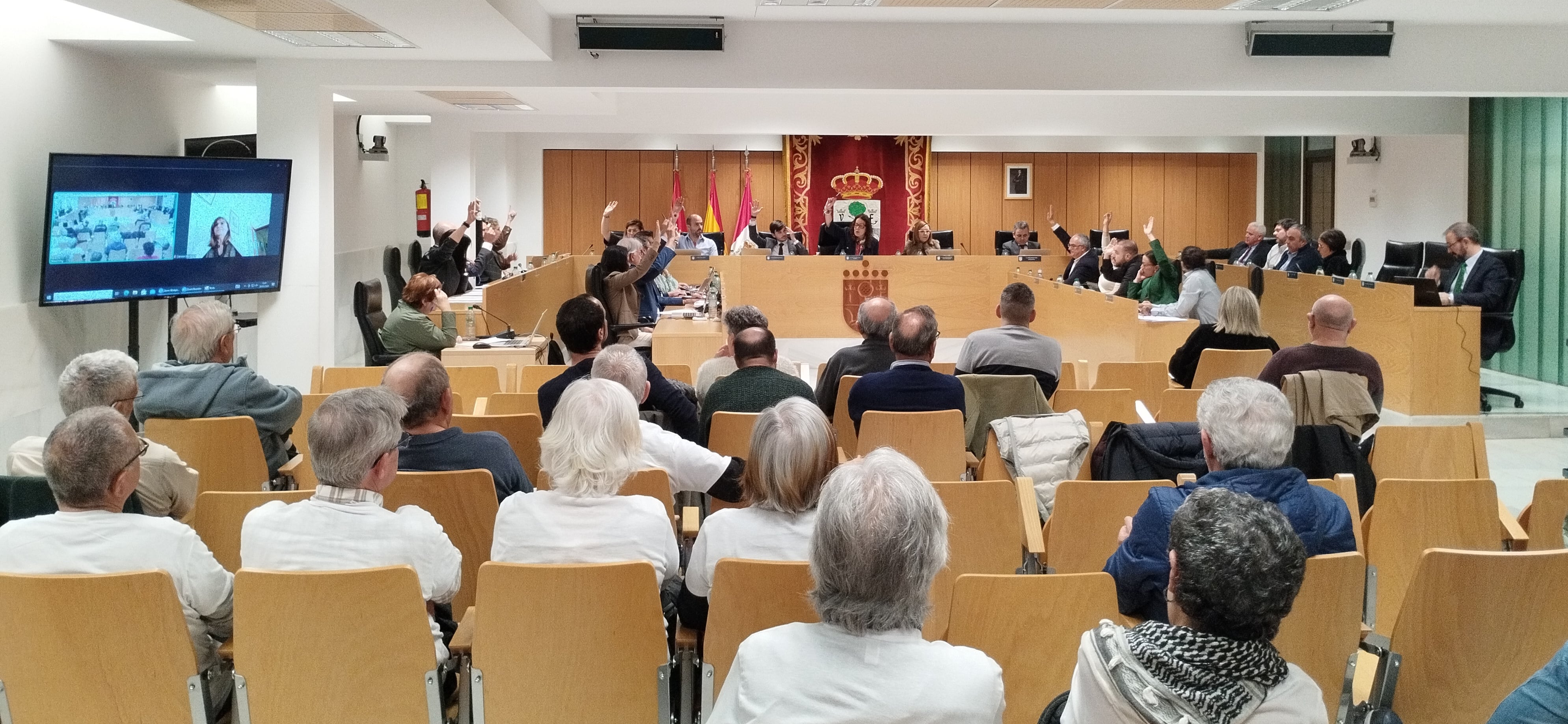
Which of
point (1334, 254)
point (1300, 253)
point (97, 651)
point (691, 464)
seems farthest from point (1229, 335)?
point (97, 651)

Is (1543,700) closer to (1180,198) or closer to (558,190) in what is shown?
(558,190)

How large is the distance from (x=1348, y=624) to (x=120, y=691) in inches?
Answer: 103

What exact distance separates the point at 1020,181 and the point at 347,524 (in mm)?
15960

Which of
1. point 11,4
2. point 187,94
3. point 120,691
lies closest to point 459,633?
point 120,691

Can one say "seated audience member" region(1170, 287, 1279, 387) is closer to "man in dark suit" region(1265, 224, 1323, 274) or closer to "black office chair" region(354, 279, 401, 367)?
"man in dark suit" region(1265, 224, 1323, 274)

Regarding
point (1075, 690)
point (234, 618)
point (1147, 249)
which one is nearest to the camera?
point (1075, 690)

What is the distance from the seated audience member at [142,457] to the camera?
3.49m

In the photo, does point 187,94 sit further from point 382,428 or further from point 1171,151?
point 1171,151

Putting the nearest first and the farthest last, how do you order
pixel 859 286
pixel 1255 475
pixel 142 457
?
pixel 1255 475 → pixel 142 457 → pixel 859 286

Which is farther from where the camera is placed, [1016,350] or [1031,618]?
[1016,350]

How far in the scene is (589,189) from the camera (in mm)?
17812

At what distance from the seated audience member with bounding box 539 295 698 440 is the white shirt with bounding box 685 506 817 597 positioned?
5.36 feet

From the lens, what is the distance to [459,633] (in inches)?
110

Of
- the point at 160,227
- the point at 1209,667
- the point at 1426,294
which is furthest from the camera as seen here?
the point at 1426,294
